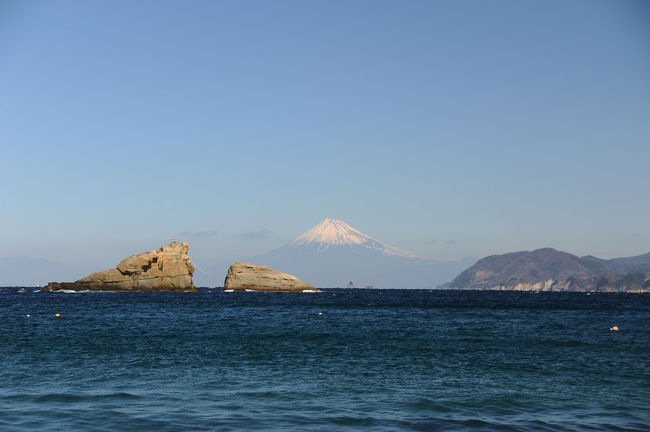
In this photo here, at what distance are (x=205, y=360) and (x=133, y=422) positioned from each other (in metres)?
17.5

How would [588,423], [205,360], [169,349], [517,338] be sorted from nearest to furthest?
[588,423]
[205,360]
[169,349]
[517,338]

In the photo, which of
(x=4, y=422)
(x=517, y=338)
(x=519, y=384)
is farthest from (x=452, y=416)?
(x=517, y=338)

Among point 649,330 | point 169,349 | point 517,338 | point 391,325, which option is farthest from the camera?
point 391,325

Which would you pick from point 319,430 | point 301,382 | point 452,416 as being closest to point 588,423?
point 452,416

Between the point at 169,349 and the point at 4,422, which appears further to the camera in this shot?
the point at 169,349

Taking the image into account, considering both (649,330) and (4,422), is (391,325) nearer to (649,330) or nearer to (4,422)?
(649,330)

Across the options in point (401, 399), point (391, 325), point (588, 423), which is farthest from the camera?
point (391, 325)

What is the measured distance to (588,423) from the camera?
77.0 feet

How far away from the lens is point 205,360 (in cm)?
4038

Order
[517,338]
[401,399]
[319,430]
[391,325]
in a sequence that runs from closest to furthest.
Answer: [319,430]
[401,399]
[517,338]
[391,325]

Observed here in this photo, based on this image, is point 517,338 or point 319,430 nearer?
point 319,430

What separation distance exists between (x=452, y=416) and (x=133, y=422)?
13515mm

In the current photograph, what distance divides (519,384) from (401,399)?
874cm

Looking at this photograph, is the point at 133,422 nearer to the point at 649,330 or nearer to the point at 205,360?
the point at 205,360
